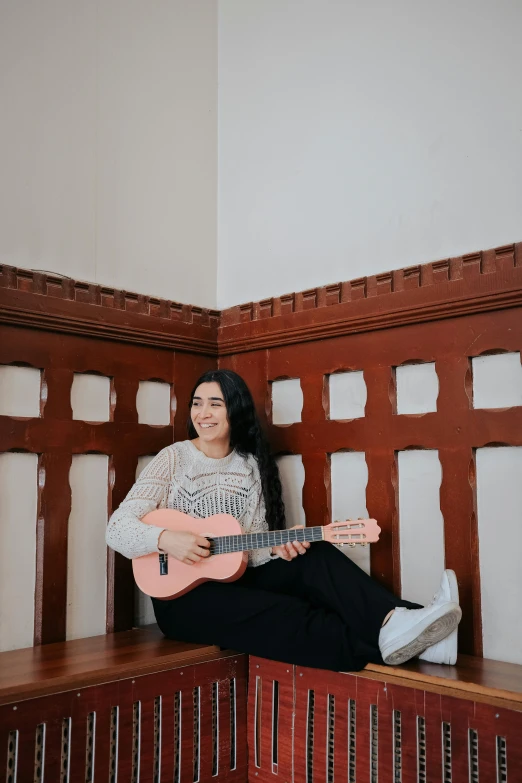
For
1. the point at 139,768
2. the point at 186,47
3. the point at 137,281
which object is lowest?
the point at 139,768

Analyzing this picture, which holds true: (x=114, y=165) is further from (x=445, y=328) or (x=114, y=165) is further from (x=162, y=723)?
(x=162, y=723)

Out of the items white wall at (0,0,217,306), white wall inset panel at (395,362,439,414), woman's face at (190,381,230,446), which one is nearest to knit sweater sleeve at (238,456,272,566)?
woman's face at (190,381,230,446)

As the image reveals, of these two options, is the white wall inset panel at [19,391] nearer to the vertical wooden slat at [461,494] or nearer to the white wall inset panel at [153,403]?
the white wall inset panel at [153,403]

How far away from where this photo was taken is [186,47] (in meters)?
2.83

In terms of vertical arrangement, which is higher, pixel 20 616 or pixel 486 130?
pixel 486 130

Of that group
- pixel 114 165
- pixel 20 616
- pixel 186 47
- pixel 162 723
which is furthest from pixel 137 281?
pixel 162 723

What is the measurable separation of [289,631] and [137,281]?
133cm

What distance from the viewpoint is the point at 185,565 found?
2.02m

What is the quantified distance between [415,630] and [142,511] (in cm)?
82

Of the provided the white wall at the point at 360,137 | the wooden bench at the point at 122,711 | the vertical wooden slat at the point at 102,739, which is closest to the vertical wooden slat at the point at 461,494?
the white wall at the point at 360,137

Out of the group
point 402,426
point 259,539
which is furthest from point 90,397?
point 402,426

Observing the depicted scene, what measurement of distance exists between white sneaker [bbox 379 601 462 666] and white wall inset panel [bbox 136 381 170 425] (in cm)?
111

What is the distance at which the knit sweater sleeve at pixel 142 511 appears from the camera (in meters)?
2.01

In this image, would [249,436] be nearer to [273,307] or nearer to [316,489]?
[316,489]
